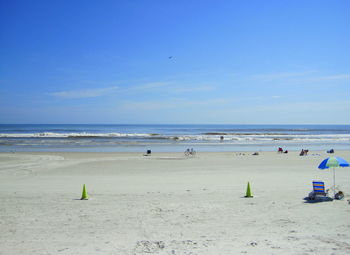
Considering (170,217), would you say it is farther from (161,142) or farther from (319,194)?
(161,142)

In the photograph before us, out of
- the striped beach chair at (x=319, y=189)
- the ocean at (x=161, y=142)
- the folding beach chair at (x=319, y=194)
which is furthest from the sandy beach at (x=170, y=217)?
the ocean at (x=161, y=142)

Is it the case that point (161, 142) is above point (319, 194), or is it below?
below

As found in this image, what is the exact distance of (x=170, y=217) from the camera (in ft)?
28.9

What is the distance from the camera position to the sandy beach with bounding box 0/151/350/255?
21.6 feet

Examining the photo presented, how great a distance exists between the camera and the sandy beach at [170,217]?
6.57m

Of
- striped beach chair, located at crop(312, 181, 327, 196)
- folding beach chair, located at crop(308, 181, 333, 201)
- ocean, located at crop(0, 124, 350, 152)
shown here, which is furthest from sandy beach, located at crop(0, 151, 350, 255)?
ocean, located at crop(0, 124, 350, 152)

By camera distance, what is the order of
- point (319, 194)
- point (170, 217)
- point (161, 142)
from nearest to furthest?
point (170, 217), point (319, 194), point (161, 142)

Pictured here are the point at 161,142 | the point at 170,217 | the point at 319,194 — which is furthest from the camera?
the point at 161,142

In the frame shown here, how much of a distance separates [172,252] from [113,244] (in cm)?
135

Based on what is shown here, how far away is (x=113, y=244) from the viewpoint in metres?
6.72

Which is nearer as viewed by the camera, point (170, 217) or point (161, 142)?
point (170, 217)

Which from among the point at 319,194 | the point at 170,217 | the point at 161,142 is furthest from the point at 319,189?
the point at 161,142

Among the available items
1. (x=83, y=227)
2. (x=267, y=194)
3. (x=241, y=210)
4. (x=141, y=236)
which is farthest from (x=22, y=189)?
(x=267, y=194)

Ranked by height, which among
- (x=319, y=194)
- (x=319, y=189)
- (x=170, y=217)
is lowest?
(x=170, y=217)
